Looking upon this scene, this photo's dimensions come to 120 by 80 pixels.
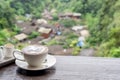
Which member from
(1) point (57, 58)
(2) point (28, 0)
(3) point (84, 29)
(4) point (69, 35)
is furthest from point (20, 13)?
(1) point (57, 58)

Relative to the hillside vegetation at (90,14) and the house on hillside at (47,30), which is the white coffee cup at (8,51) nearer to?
the hillside vegetation at (90,14)

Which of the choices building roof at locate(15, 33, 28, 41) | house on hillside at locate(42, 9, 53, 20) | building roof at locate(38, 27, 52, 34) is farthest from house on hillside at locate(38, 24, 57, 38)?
building roof at locate(15, 33, 28, 41)

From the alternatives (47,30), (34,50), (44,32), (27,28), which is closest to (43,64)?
(34,50)

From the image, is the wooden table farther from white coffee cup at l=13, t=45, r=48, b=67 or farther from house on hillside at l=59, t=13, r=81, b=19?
house on hillside at l=59, t=13, r=81, b=19

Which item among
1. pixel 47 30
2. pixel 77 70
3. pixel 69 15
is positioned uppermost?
pixel 77 70

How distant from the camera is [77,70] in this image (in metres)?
0.81

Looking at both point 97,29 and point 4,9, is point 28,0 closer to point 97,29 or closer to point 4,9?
point 4,9

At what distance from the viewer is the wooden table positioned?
76 centimetres

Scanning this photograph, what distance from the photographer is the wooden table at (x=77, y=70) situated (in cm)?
76

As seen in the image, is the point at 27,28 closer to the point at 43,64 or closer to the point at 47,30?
the point at 47,30

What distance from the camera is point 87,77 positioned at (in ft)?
2.50

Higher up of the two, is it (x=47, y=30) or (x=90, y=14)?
(x=90, y=14)

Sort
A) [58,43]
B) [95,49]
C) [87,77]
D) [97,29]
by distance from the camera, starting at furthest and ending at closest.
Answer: [97,29], [58,43], [95,49], [87,77]

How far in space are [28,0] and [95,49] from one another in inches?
73.5
